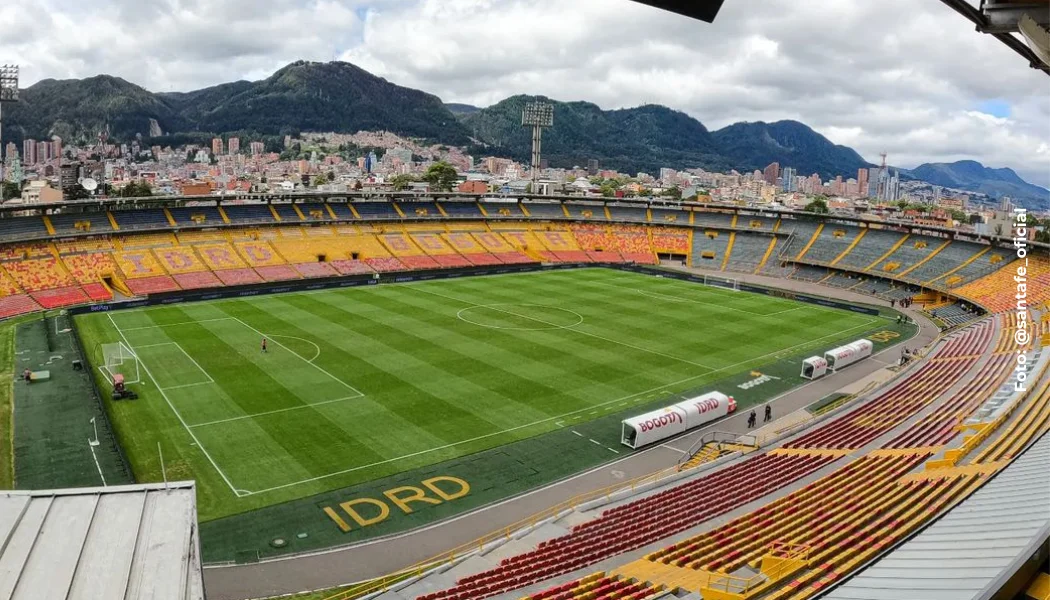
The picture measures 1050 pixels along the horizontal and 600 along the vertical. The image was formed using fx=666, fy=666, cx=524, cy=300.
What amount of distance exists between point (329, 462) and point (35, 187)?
105 metres

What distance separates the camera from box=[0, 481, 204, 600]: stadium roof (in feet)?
28.5

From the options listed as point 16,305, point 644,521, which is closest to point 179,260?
point 16,305

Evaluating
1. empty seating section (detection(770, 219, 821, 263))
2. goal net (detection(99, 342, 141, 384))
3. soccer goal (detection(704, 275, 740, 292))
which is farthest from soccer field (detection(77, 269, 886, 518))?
empty seating section (detection(770, 219, 821, 263))

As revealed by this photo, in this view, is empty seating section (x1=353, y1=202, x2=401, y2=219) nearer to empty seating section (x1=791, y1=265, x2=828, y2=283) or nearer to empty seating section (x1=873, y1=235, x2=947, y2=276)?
empty seating section (x1=791, y1=265, x2=828, y2=283)

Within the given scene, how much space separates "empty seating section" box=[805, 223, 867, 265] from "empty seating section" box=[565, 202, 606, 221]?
24.0 meters

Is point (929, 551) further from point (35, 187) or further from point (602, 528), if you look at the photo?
point (35, 187)

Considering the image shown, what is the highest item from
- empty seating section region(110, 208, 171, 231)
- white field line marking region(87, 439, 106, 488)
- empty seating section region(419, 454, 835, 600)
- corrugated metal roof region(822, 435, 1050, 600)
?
empty seating section region(110, 208, 171, 231)

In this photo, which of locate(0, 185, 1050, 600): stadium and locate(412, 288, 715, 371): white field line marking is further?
locate(412, 288, 715, 371): white field line marking

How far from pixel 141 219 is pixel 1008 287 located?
230 ft

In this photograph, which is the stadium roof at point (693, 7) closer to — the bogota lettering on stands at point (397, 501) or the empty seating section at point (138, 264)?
the bogota lettering on stands at point (397, 501)

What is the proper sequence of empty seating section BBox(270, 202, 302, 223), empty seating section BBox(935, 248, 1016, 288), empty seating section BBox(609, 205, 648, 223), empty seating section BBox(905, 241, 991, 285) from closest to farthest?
empty seating section BBox(935, 248, 1016, 288)
empty seating section BBox(905, 241, 991, 285)
empty seating section BBox(270, 202, 302, 223)
empty seating section BBox(609, 205, 648, 223)

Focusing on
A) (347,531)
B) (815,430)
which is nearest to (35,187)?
(347,531)

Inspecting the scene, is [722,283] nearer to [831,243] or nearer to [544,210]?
[831,243]

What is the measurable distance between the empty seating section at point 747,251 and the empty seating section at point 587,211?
16153 millimetres
